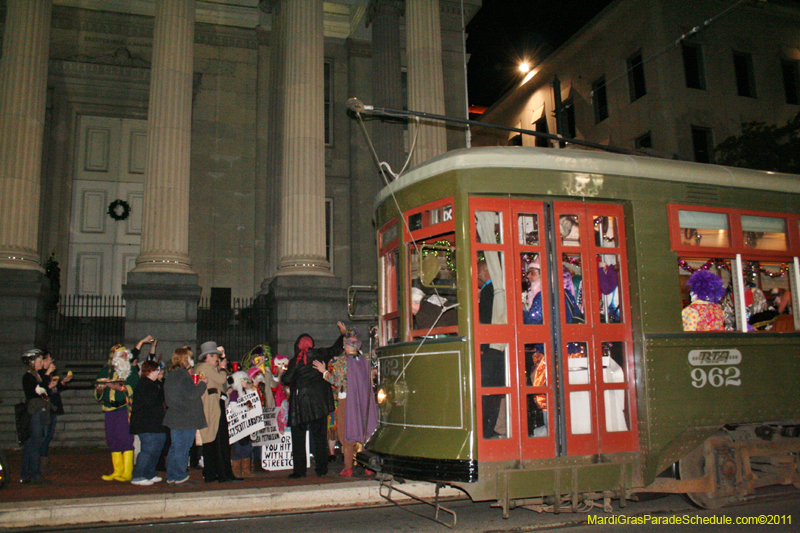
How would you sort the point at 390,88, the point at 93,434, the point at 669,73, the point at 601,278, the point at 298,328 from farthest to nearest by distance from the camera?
the point at 669,73 → the point at 390,88 → the point at 298,328 → the point at 93,434 → the point at 601,278

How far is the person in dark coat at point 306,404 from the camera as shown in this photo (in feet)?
26.5

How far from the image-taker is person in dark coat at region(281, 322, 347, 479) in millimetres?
8070

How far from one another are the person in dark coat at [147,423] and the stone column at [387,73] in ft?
36.3

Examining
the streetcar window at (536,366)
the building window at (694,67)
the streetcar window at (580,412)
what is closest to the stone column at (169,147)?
the streetcar window at (536,366)

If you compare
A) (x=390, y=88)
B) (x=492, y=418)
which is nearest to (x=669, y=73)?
(x=390, y=88)

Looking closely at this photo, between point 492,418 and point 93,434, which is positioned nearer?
point 492,418

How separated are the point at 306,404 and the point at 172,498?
2020 millimetres

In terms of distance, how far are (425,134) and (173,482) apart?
1056cm

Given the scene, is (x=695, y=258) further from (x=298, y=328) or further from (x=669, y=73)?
(x=669, y=73)

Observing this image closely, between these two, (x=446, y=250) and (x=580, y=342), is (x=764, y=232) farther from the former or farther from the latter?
(x=446, y=250)

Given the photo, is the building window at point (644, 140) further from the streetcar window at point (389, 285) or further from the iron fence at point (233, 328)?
the streetcar window at point (389, 285)

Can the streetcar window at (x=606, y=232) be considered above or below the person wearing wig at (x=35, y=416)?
above

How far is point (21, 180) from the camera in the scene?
13.5m

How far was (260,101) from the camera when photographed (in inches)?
773
